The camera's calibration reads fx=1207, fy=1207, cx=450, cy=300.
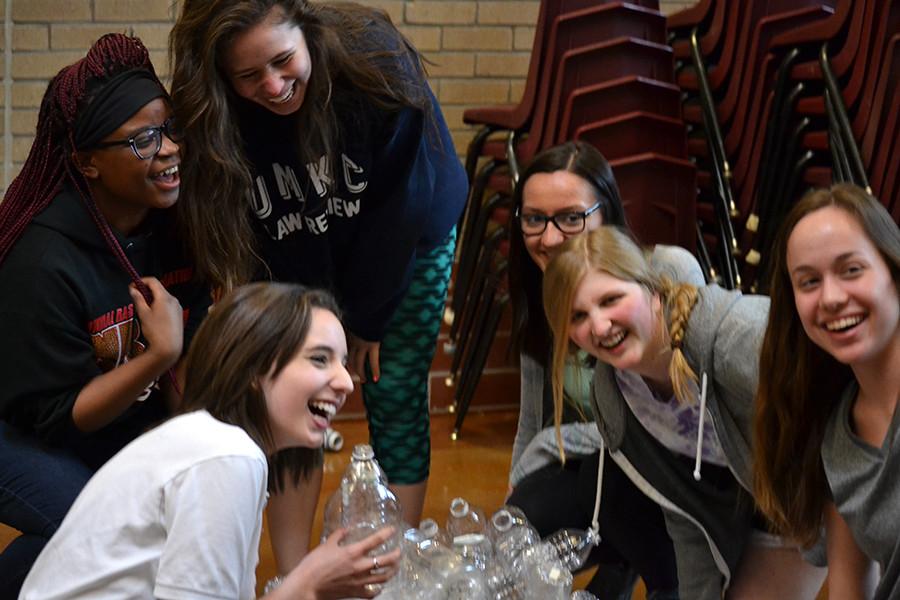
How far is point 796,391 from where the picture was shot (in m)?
2.04

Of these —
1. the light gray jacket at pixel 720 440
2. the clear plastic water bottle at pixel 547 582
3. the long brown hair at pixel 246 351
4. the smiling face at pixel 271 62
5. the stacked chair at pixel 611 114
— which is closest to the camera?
the long brown hair at pixel 246 351

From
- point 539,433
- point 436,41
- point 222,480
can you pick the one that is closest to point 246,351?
point 222,480

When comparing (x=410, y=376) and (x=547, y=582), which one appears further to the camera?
(x=410, y=376)

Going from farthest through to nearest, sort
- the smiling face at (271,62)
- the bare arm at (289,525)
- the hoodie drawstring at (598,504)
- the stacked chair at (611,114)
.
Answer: the stacked chair at (611,114)
the bare arm at (289,525)
the hoodie drawstring at (598,504)
the smiling face at (271,62)

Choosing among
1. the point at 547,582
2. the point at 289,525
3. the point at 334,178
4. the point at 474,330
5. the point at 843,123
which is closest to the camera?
the point at 547,582

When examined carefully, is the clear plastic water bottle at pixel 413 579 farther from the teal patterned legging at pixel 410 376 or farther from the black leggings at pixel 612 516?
the teal patterned legging at pixel 410 376

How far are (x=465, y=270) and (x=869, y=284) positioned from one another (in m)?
2.48

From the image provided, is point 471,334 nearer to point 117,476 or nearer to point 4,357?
point 4,357

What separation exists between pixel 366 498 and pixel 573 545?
0.44 meters

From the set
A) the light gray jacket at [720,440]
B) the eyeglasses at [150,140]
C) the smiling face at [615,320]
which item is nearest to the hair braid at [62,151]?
the eyeglasses at [150,140]

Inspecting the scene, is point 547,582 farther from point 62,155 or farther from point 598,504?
point 62,155

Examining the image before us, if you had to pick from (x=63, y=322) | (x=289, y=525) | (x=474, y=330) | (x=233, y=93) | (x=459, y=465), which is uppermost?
(x=233, y=93)

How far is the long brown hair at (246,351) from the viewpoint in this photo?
1.88 m

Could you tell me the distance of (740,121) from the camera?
156 inches
